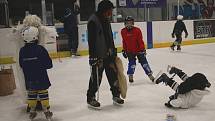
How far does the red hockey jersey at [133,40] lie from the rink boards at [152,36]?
4.28 metres

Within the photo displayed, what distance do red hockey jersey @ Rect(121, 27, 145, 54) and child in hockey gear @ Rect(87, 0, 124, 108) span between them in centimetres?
141

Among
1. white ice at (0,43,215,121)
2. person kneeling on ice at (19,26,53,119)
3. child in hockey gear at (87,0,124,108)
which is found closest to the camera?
person kneeling on ice at (19,26,53,119)

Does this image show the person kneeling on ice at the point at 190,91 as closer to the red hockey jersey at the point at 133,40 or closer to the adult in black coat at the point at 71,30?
the red hockey jersey at the point at 133,40

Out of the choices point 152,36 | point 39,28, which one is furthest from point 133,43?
point 152,36

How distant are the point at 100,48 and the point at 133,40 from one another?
1607mm

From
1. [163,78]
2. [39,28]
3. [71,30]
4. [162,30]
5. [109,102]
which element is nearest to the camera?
[39,28]

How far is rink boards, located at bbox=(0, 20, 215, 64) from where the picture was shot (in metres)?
9.47

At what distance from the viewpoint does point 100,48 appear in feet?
14.8

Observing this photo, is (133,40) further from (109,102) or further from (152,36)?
(152,36)

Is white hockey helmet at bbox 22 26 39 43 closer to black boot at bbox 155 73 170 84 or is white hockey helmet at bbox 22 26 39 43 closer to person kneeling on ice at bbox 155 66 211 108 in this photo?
black boot at bbox 155 73 170 84

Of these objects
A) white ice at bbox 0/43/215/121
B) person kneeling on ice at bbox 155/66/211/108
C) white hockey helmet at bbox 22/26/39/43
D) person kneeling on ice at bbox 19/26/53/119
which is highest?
white hockey helmet at bbox 22/26/39/43

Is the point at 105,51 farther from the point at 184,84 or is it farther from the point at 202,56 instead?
the point at 202,56

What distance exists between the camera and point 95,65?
4.54m

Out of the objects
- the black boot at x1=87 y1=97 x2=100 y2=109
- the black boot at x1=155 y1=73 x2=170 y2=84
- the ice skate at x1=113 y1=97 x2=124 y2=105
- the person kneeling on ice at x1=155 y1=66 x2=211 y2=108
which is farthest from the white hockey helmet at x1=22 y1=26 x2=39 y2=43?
the person kneeling on ice at x1=155 y1=66 x2=211 y2=108
